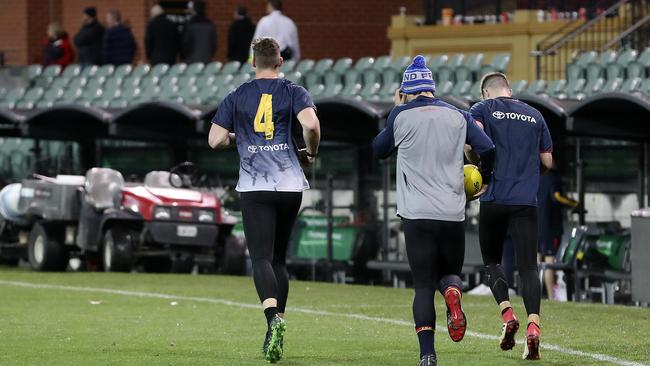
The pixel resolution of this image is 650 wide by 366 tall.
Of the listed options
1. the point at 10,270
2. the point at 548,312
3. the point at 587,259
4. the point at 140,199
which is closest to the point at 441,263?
the point at 548,312

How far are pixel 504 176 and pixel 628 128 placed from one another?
29.6 feet

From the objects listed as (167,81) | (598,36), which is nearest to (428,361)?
(598,36)

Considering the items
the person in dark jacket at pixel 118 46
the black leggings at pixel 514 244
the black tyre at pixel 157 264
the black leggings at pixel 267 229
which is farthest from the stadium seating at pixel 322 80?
the black leggings at pixel 267 229

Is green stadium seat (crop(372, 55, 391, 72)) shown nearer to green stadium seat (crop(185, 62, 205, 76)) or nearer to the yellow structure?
the yellow structure

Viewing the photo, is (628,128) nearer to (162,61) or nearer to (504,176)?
(504,176)

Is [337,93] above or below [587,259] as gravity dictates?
above

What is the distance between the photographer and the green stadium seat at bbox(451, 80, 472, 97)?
23.5 metres

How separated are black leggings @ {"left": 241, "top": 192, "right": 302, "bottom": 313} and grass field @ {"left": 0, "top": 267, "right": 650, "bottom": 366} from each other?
477mm

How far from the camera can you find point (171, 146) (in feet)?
87.1

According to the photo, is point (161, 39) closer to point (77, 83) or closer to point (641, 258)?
point (77, 83)

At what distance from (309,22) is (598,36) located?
32.5 ft

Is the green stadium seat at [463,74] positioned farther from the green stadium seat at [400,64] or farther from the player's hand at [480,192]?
the player's hand at [480,192]

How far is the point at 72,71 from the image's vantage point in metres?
31.3

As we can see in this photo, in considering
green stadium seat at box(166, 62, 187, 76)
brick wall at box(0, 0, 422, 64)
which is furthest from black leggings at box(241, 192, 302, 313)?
brick wall at box(0, 0, 422, 64)
